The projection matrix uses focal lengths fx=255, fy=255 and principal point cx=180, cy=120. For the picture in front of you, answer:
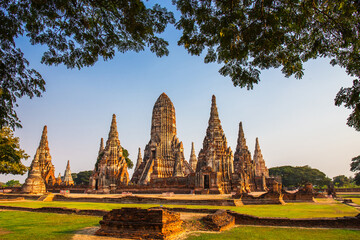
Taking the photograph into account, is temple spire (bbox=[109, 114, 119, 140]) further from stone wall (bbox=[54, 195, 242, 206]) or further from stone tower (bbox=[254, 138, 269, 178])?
stone tower (bbox=[254, 138, 269, 178])

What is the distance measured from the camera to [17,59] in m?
5.61

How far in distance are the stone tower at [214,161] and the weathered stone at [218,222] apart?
53.3 ft

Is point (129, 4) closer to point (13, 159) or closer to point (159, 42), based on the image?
point (159, 42)

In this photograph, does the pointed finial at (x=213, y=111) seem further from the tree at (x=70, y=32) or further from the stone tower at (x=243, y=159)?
the tree at (x=70, y=32)

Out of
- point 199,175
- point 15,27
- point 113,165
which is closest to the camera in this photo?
point 15,27

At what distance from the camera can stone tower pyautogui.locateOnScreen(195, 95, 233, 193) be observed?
25.7 meters

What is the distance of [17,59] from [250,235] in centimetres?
720

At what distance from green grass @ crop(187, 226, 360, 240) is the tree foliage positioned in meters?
61.1

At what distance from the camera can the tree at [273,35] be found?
549cm

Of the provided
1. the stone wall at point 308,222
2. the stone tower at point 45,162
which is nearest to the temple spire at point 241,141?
the stone tower at point 45,162

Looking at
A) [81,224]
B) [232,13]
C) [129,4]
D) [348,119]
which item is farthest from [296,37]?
[81,224]

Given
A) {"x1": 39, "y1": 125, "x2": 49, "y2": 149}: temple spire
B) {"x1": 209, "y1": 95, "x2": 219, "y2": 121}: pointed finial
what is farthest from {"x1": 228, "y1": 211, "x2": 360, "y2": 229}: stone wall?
{"x1": 39, "y1": 125, "x2": 49, "y2": 149}: temple spire

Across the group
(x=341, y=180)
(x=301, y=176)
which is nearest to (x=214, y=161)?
(x=301, y=176)

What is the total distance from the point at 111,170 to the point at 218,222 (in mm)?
29034
